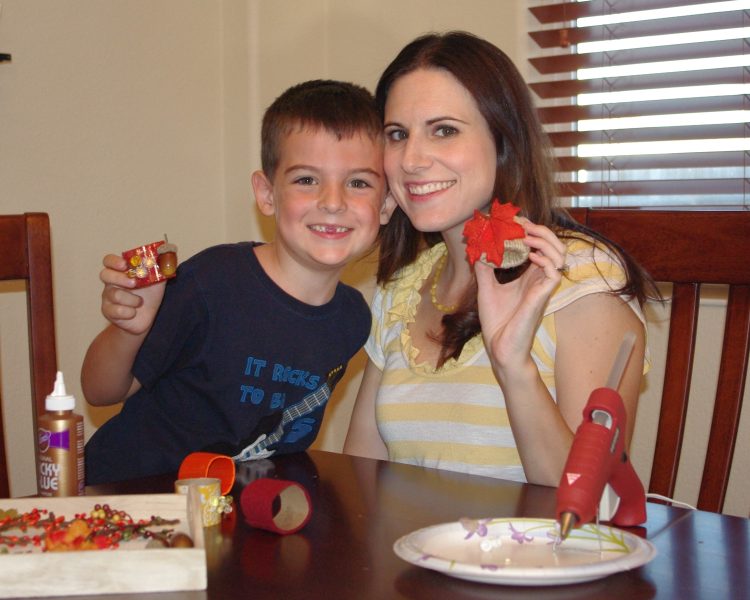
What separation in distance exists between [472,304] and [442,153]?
25 cm

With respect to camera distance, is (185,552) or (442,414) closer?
(185,552)

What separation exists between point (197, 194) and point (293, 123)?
100 cm

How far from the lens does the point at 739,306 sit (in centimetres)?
141

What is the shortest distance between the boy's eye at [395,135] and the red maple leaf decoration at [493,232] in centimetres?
38

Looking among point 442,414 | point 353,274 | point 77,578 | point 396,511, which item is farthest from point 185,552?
point 353,274

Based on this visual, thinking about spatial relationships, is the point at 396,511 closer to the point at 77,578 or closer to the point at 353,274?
the point at 77,578

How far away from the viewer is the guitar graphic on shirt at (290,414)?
1423 mm

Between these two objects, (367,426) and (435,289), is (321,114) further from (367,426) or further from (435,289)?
(367,426)

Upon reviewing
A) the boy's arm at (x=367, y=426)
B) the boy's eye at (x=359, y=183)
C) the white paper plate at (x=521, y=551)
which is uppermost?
the boy's eye at (x=359, y=183)

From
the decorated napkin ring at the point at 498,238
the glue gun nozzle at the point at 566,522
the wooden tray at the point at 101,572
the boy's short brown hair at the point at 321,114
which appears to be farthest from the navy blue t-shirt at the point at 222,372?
the glue gun nozzle at the point at 566,522

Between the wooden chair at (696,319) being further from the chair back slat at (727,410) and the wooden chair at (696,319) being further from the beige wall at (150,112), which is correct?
the beige wall at (150,112)

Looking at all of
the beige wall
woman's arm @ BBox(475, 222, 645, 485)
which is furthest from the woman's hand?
the beige wall

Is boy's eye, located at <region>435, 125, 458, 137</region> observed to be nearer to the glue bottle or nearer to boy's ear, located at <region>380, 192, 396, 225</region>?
boy's ear, located at <region>380, 192, 396, 225</region>

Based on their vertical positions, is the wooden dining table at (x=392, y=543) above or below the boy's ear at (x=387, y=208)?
below
